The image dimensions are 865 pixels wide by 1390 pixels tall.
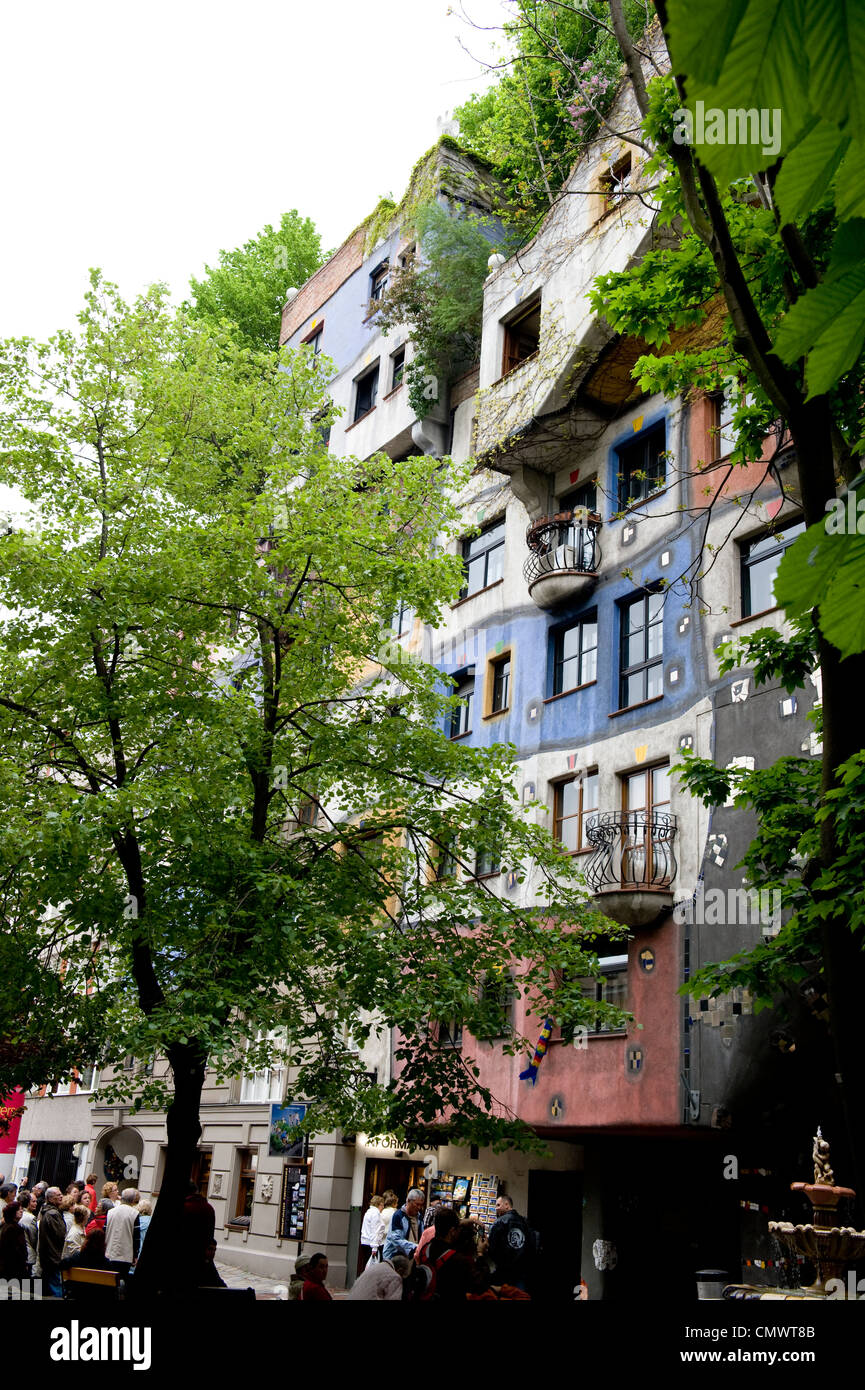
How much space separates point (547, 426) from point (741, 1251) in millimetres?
14008

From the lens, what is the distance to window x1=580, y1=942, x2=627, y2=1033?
1803 centimetres

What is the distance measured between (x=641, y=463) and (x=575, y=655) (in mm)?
3610

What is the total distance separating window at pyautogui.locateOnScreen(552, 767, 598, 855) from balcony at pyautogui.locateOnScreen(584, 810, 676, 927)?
3.43ft

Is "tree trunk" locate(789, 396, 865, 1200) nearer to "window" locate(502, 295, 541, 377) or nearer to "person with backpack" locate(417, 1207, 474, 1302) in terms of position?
"person with backpack" locate(417, 1207, 474, 1302)

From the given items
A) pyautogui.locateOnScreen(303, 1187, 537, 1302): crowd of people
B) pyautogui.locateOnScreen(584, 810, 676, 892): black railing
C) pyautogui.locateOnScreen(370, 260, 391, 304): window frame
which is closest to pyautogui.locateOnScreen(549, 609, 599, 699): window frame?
pyautogui.locateOnScreen(584, 810, 676, 892): black railing

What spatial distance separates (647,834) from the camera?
17656 mm

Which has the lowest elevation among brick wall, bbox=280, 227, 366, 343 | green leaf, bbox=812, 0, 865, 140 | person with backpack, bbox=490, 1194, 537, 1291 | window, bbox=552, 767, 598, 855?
person with backpack, bbox=490, 1194, 537, 1291

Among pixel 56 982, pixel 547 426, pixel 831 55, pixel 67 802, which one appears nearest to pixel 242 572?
pixel 67 802

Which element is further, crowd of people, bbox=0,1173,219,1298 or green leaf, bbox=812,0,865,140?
crowd of people, bbox=0,1173,219,1298

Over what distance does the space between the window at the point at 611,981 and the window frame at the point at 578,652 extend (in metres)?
4.61

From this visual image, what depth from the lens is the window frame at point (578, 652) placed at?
68.2 ft

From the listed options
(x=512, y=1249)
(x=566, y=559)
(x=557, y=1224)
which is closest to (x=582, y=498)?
(x=566, y=559)

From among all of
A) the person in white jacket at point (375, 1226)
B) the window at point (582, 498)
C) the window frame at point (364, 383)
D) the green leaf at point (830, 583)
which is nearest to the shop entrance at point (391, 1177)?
the person in white jacket at point (375, 1226)

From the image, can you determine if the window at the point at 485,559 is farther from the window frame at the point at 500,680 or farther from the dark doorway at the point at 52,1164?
the dark doorway at the point at 52,1164
